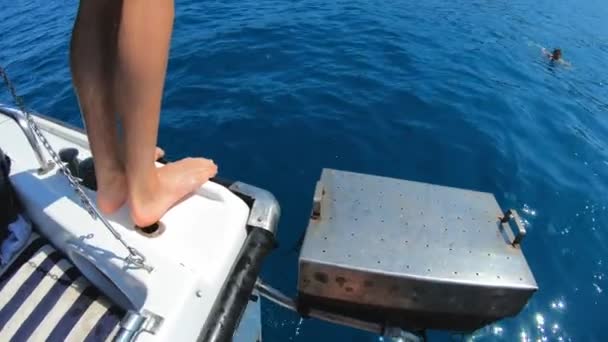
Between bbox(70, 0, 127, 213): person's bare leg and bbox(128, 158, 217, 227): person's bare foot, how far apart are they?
0.15m

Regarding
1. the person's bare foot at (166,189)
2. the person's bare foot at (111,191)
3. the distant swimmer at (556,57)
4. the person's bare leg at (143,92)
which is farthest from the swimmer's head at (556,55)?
the person's bare foot at (111,191)

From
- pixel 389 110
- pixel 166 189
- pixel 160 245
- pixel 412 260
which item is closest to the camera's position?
pixel 160 245

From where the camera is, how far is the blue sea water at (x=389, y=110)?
309 cm

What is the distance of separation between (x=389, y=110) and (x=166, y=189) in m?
3.88

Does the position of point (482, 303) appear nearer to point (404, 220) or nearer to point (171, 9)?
point (404, 220)

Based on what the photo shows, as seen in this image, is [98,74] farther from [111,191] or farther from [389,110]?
[389,110]

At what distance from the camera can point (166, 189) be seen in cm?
159

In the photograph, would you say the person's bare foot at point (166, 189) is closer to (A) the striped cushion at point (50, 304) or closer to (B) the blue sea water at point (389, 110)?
(A) the striped cushion at point (50, 304)

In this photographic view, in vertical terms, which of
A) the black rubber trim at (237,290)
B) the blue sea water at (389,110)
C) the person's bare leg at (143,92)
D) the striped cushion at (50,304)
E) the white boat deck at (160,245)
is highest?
the person's bare leg at (143,92)

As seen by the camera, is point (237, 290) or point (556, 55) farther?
point (556, 55)

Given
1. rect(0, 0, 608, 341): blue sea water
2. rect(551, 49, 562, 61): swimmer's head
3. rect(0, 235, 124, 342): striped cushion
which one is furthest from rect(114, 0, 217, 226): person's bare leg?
rect(551, 49, 562, 61): swimmer's head

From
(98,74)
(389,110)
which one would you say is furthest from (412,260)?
(389,110)


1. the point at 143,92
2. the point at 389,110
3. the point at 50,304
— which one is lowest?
the point at 389,110

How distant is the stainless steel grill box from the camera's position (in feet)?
5.40
